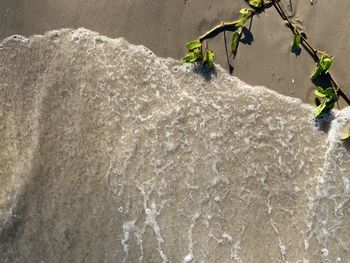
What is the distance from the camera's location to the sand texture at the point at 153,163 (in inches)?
188

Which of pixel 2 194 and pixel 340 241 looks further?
pixel 2 194

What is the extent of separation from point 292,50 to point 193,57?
3.09 feet

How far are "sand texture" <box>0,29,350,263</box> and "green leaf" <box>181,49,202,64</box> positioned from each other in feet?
0.32

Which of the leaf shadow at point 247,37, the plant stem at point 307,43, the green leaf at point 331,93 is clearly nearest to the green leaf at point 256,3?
the plant stem at point 307,43

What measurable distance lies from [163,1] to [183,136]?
1343 mm

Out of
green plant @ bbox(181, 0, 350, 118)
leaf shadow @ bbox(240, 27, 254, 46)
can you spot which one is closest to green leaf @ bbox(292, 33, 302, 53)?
green plant @ bbox(181, 0, 350, 118)

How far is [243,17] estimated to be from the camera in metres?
4.85

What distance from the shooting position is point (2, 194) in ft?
16.6

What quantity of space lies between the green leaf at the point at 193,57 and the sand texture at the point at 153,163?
10 cm

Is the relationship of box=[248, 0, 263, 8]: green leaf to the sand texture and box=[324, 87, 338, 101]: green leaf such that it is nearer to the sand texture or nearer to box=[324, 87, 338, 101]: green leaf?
the sand texture

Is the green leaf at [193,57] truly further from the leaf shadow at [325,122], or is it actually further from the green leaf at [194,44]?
the leaf shadow at [325,122]

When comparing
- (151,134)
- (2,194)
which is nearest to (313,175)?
(151,134)

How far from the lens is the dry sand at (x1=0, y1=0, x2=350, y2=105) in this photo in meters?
4.74

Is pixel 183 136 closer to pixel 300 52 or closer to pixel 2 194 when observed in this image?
pixel 300 52
